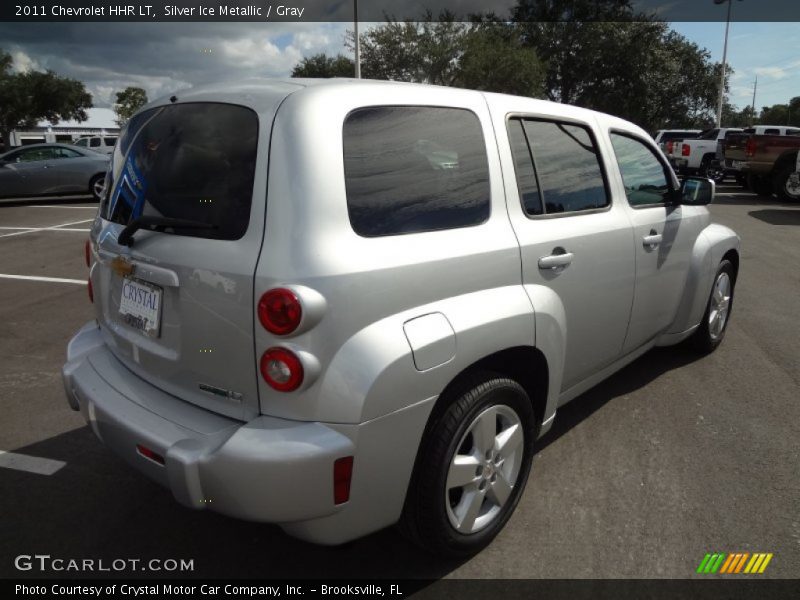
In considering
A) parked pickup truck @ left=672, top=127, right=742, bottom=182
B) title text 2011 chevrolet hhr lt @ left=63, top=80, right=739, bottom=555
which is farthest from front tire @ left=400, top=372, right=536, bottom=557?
parked pickup truck @ left=672, top=127, right=742, bottom=182

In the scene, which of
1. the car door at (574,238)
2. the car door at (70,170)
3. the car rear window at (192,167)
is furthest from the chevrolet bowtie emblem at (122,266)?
the car door at (70,170)

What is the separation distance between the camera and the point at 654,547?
2568mm

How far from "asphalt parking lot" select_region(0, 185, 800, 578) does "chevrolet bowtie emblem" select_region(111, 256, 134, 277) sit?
3.69 feet

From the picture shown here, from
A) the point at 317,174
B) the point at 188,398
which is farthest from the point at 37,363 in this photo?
the point at 317,174

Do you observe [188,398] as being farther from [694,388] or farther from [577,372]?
[694,388]

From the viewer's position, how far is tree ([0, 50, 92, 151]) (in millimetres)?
42531

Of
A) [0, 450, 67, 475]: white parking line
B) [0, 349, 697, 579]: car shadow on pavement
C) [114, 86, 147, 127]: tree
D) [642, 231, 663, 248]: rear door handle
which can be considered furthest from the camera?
[114, 86, 147, 127]: tree

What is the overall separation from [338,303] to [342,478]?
0.55 metres

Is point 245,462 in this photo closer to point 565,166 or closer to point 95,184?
point 565,166

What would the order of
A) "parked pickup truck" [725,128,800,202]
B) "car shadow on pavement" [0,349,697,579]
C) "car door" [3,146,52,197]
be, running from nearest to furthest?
1. "car shadow on pavement" [0,349,697,579]
2. "car door" [3,146,52,197]
3. "parked pickup truck" [725,128,800,202]

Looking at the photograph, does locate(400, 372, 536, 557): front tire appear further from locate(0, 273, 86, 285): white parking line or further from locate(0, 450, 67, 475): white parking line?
locate(0, 273, 86, 285): white parking line

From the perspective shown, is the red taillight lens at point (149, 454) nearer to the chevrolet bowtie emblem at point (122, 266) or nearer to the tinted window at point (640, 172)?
the chevrolet bowtie emblem at point (122, 266)

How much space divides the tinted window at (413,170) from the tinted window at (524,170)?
211mm

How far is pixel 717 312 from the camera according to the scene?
4637 mm
